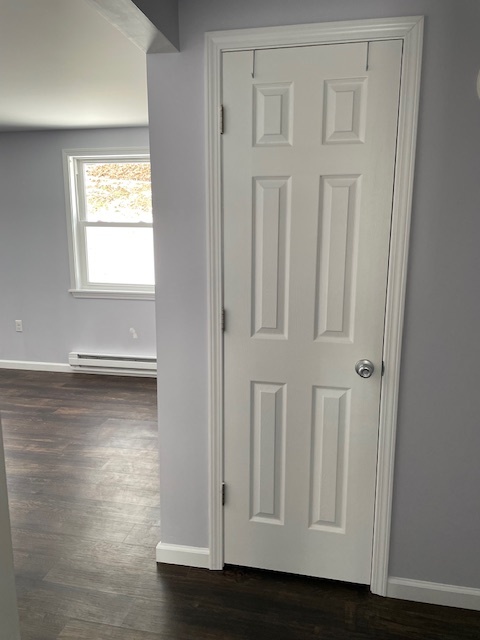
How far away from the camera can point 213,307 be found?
2.00m

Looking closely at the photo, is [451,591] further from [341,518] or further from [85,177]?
[85,177]

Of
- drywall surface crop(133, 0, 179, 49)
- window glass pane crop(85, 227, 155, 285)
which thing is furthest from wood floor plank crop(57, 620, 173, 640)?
window glass pane crop(85, 227, 155, 285)

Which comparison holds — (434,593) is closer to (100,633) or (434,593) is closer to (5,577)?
(100,633)

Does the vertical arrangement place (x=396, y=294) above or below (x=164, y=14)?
below

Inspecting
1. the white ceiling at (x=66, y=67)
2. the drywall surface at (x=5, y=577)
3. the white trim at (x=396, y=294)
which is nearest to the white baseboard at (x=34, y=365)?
the white ceiling at (x=66, y=67)

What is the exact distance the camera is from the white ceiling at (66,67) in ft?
6.55

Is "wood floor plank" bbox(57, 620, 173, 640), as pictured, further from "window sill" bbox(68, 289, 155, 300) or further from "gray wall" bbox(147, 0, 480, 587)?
"window sill" bbox(68, 289, 155, 300)

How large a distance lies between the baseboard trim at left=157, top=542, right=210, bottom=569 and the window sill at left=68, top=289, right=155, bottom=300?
2.88m

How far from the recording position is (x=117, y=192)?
4.79 meters

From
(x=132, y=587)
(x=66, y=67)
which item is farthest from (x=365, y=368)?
(x=66, y=67)

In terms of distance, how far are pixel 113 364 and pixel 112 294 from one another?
704mm

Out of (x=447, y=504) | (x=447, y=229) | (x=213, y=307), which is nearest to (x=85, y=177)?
(x=213, y=307)

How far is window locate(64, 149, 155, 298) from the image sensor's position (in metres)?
4.73

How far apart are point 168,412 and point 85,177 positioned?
3427mm
